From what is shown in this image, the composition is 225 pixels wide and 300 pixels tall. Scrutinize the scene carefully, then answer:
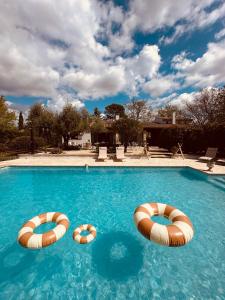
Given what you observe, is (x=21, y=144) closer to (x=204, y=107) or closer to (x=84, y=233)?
(x=84, y=233)

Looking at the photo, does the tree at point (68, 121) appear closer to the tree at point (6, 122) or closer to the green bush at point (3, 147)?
the tree at point (6, 122)

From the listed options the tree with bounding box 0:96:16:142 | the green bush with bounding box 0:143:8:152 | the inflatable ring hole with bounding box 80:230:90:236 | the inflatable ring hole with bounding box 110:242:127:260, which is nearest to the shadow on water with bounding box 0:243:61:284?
the inflatable ring hole with bounding box 80:230:90:236

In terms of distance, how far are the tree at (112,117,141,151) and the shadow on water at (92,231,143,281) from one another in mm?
13085

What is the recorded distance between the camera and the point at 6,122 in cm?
1697

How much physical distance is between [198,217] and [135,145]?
1943cm

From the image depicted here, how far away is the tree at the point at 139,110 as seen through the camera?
117ft

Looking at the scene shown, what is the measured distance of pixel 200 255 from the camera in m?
3.86

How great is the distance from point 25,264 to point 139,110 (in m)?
36.0

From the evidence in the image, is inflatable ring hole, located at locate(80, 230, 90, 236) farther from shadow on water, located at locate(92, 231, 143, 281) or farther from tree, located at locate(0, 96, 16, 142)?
tree, located at locate(0, 96, 16, 142)

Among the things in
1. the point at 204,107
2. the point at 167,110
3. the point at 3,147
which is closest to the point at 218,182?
the point at 3,147

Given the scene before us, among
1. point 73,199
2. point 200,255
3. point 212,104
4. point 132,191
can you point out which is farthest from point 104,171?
point 212,104

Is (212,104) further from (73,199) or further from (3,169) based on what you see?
(3,169)

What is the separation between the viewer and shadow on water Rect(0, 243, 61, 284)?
130 inches

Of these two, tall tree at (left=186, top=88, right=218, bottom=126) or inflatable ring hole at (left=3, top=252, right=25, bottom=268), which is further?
tall tree at (left=186, top=88, right=218, bottom=126)
